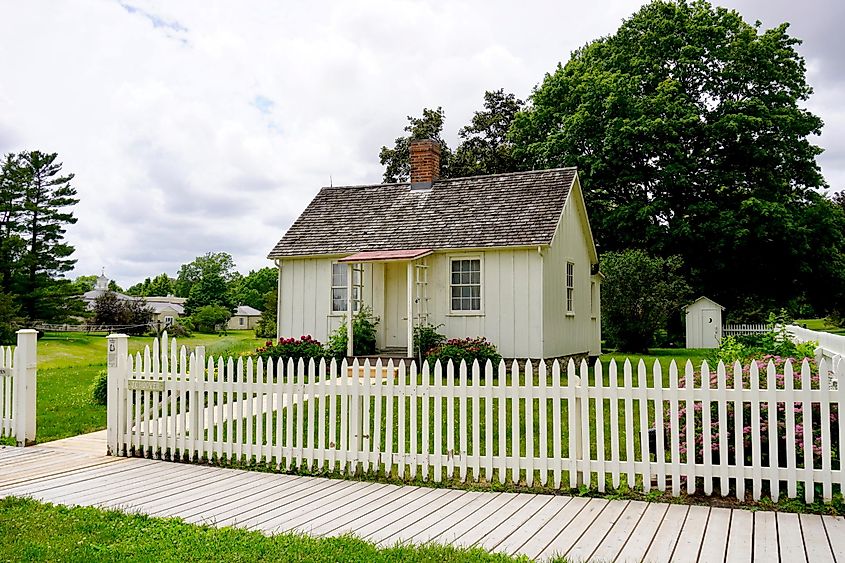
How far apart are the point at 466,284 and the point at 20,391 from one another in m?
10.4

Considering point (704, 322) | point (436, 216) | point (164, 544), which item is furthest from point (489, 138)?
point (164, 544)

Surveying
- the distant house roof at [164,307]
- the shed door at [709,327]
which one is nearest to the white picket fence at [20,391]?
the shed door at [709,327]

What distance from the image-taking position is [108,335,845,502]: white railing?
5547 mm

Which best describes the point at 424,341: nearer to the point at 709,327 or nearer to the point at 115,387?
the point at 115,387

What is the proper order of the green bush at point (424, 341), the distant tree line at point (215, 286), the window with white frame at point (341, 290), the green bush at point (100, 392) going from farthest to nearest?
the distant tree line at point (215, 286) < the window with white frame at point (341, 290) < the green bush at point (424, 341) < the green bush at point (100, 392)

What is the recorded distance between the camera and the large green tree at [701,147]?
28438mm

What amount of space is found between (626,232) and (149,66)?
872 inches

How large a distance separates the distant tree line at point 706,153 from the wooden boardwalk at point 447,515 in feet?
80.7

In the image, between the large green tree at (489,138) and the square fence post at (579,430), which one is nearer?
the square fence post at (579,430)

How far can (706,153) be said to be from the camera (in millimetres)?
29422

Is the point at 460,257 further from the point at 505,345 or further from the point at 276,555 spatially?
the point at 276,555

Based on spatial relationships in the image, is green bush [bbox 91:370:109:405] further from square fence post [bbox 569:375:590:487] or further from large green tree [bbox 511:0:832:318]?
large green tree [bbox 511:0:832:318]

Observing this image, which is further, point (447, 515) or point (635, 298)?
point (635, 298)

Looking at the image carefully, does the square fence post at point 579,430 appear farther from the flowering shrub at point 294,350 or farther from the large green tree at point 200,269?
the large green tree at point 200,269
